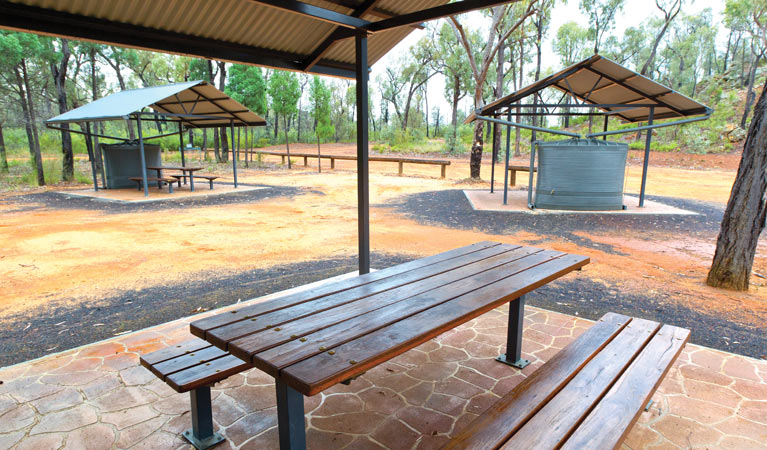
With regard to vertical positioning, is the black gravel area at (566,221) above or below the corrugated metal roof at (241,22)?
below

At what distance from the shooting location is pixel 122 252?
639 cm

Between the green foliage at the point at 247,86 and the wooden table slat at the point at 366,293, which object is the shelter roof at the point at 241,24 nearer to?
the wooden table slat at the point at 366,293

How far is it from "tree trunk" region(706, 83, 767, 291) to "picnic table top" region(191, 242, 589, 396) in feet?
9.84

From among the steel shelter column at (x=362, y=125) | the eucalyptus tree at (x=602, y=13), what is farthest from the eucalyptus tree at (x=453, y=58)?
the steel shelter column at (x=362, y=125)

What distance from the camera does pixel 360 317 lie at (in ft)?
6.12

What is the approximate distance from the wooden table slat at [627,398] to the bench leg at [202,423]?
1623 millimetres

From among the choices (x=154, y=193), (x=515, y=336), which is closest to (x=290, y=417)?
(x=515, y=336)

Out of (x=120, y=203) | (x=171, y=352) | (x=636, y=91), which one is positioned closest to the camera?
(x=171, y=352)

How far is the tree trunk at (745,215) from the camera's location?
4281 mm

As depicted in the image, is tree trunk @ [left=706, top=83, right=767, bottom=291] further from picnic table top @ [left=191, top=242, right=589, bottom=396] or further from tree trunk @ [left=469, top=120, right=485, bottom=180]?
tree trunk @ [left=469, top=120, right=485, bottom=180]

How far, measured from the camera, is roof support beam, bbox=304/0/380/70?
3.28 meters

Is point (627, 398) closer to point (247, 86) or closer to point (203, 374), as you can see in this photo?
point (203, 374)

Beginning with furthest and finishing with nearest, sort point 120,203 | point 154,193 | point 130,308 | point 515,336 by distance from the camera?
1. point 154,193
2. point 120,203
3. point 130,308
4. point 515,336

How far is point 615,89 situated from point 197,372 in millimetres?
10938
